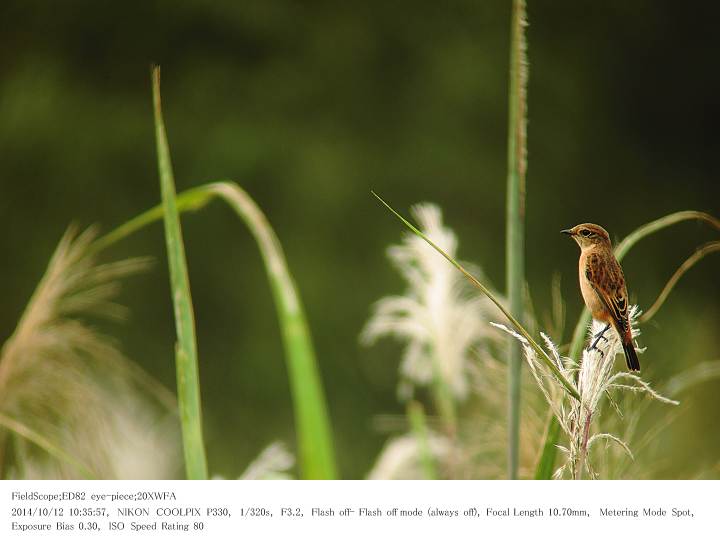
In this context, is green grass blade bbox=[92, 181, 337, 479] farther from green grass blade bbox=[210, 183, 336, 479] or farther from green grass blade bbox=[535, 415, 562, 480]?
green grass blade bbox=[535, 415, 562, 480]

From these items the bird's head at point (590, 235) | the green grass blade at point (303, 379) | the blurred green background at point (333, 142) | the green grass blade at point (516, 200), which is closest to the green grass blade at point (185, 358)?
the green grass blade at point (303, 379)

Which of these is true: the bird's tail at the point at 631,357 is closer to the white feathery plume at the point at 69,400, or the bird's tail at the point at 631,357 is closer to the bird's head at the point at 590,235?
the bird's head at the point at 590,235

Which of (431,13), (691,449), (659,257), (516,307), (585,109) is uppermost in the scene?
(431,13)

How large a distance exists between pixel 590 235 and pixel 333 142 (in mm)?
1855

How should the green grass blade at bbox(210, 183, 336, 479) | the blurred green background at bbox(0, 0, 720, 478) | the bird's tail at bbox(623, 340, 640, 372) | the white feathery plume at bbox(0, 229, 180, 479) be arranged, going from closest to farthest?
1. the green grass blade at bbox(210, 183, 336, 479)
2. the bird's tail at bbox(623, 340, 640, 372)
3. the white feathery plume at bbox(0, 229, 180, 479)
4. the blurred green background at bbox(0, 0, 720, 478)

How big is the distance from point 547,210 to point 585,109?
25cm

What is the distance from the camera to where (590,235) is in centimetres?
59

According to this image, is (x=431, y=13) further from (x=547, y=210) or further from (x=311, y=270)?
(x=311, y=270)

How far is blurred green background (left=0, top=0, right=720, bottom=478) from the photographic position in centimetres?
147

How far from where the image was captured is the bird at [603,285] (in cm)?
52

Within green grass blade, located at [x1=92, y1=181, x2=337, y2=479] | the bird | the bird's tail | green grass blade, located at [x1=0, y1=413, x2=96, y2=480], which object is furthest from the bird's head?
green grass blade, located at [x1=0, y1=413, x2=96, y2=480]

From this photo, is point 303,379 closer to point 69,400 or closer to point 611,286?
point 611,286
